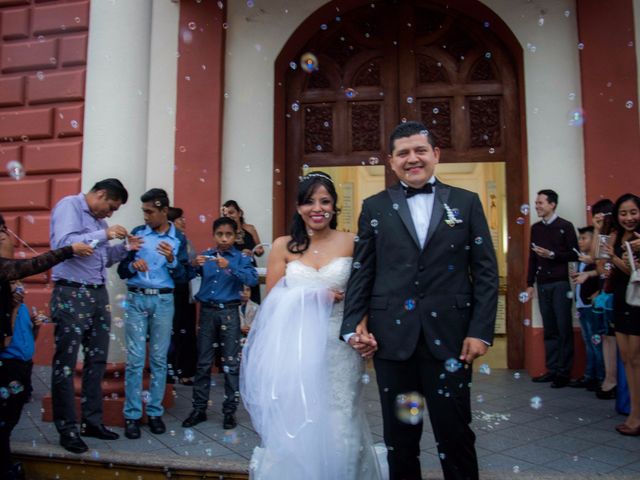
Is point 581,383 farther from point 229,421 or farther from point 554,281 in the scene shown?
point 229,421

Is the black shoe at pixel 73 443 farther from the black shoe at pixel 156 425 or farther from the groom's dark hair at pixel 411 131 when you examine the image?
the groom's dark hair at pixel 411 131

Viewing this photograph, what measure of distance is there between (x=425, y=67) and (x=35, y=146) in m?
5.17

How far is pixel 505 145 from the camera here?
7.48 m

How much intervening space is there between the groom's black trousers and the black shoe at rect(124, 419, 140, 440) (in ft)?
7.89

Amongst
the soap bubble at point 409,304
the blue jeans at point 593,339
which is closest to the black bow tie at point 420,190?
the soap bubble at point 409,304

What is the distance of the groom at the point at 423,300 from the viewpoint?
2.72 m

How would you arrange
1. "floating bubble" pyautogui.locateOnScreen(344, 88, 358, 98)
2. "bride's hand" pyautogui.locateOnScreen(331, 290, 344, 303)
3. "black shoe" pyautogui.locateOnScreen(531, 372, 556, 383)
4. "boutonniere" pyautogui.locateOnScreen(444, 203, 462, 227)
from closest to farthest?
"boutonniere" pyautogui.locateOnScreen(444, 203, 462, 227) < "bride's hand" pyautogui.locateOnScreen(331, 290, 344, 303) < "black shoe" pyautogui.locateOnScreen(531, 372, 556, 383) < "floating bubble" pyautogui.locateOnScreen(344, 88, 358, 98)

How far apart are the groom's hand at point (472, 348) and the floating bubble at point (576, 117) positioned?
515 cm

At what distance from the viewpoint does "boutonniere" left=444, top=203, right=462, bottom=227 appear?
9.08 feet

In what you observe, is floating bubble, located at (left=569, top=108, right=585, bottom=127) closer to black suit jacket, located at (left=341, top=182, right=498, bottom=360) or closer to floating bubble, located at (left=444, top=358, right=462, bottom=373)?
black suit jacket, located at (left=341, top=182, right=498, bottom=360)

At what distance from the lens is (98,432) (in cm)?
443

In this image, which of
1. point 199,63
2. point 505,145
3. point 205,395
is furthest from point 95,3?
point 505,145

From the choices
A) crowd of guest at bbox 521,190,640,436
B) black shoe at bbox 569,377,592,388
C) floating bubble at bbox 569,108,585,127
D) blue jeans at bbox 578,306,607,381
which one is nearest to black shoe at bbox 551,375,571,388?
crowd of guest at bbox 521,190,640,436

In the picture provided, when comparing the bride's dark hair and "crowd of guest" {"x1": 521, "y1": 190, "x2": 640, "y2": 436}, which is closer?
the bride's dark hair
